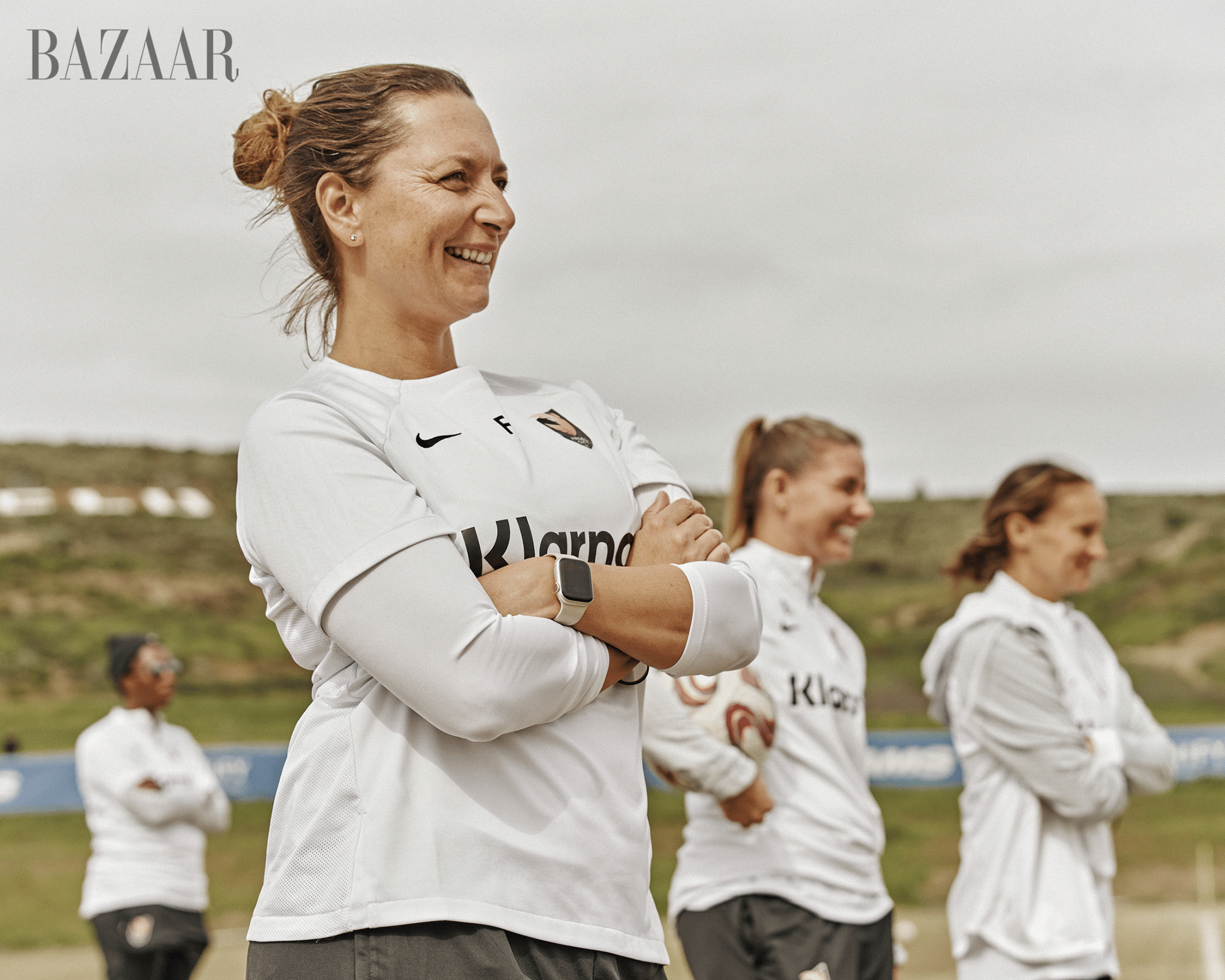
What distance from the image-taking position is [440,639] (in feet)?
4.96

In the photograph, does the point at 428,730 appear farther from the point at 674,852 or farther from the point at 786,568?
the point at 674,852

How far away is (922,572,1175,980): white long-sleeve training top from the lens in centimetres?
346

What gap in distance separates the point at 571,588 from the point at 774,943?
1873 millimetres

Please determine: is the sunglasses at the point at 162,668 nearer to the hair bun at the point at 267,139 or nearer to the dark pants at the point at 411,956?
the hair bun at the point at 267,139

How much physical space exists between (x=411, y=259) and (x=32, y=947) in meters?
10.1

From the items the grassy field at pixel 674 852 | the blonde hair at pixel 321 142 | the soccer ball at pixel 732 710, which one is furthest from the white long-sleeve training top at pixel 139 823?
the grassy field at pixel 674 852

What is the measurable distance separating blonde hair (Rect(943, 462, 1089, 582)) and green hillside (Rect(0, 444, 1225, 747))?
954cm

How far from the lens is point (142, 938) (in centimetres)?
559

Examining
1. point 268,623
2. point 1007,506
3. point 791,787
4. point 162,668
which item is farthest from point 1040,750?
point 268,623

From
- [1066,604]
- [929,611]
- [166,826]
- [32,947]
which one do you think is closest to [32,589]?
[32,947]

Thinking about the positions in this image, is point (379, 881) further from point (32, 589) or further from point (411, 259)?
point (32, 589)

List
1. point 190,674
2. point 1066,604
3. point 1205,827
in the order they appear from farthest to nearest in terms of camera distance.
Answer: point 190,674, point 1205,827, point 1066,604

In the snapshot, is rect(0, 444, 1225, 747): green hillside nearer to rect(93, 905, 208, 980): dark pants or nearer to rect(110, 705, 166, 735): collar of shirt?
rect(110, 705, 166, 735): collar of shirt

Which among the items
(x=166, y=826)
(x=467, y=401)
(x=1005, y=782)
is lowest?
(x=166, y=826)
